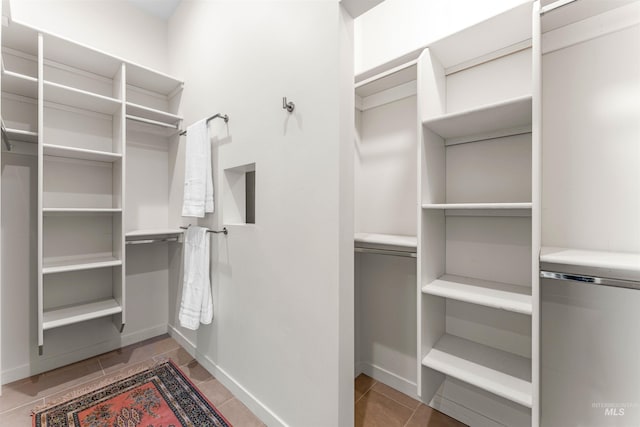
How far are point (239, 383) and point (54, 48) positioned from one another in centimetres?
268

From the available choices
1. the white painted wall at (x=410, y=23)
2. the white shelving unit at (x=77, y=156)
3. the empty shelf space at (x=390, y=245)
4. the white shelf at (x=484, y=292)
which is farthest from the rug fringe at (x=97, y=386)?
the white painted wall at (x=410, y=23)

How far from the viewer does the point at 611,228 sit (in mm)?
1142

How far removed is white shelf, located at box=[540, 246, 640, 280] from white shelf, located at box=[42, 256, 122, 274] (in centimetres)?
266

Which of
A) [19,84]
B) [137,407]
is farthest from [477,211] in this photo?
[19,84]

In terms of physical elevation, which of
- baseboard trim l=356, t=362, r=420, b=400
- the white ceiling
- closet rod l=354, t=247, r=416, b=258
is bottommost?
baseboard trim l=356, t=362, r=420, b=400

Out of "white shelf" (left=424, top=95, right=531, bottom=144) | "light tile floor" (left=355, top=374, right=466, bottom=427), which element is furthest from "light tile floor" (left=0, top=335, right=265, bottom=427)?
"white shelf" (left=424, top=95, right=531, bottom=144)

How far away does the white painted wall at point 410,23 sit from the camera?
4.85 ft

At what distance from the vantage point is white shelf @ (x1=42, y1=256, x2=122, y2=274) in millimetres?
1918

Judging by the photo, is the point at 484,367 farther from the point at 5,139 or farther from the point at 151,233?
the point at 5,139

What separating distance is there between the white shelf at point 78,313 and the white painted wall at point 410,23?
2678mm

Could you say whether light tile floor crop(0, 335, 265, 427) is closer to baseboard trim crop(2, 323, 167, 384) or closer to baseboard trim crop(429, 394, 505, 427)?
baseboard trim crop(2, 323, 167, 384)

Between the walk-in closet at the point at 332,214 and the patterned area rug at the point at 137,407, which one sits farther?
the patterned area rug at the point at 137,407

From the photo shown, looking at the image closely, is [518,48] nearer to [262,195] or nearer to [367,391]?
[262,195]

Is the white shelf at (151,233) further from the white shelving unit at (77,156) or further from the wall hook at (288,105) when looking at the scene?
the wall hook at (288,105)
